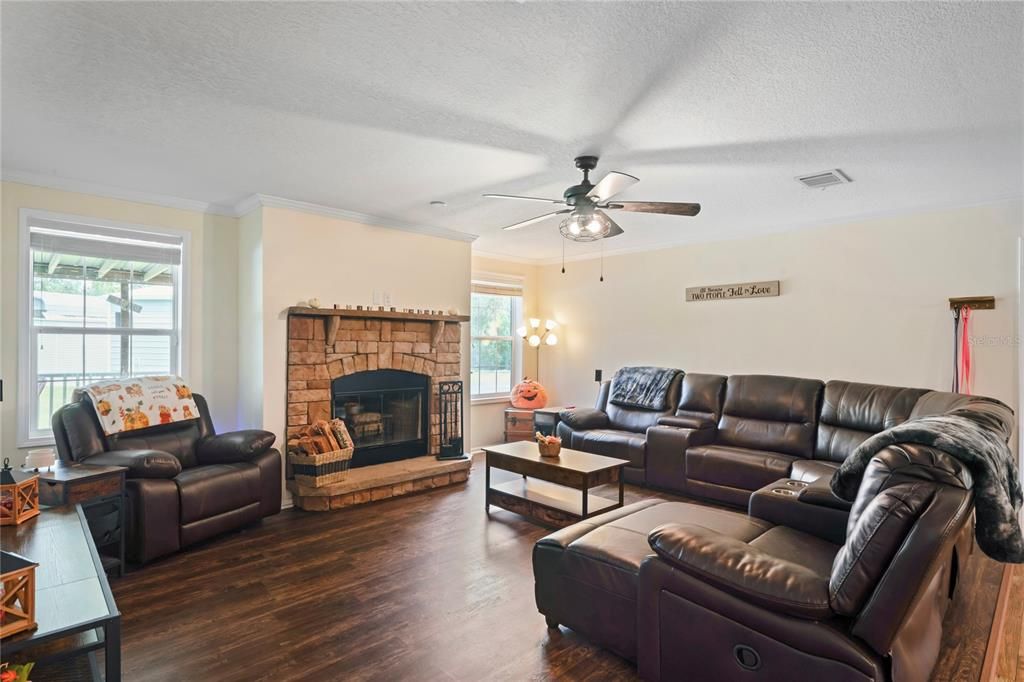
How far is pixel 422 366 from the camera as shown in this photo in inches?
207

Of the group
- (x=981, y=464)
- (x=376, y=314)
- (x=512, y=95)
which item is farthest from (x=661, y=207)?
(x=376, y=314)

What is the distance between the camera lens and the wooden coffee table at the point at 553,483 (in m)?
3.70

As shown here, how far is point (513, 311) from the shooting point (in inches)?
289

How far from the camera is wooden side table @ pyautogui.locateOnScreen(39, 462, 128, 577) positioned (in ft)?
9.18

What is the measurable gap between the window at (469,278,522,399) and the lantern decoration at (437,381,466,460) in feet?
4.11

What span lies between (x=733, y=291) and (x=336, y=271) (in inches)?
155

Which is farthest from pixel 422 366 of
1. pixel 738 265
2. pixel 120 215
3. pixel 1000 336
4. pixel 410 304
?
pixel 1000 336

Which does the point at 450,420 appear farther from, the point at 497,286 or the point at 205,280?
the point at 205,280

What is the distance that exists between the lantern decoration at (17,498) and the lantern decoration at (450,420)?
120 inches

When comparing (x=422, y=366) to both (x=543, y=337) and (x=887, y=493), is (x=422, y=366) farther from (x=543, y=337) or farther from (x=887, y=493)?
(x=887, y=493)

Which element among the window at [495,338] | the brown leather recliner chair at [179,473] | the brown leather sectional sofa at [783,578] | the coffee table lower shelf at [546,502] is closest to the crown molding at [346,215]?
the window at [495,338]

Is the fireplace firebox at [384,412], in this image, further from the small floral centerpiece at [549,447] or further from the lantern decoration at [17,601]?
the lantern decoration at [17,601]

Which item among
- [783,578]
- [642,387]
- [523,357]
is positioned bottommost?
[783,578]

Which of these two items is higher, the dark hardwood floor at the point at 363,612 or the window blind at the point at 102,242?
the window blind at the point at 102,242
